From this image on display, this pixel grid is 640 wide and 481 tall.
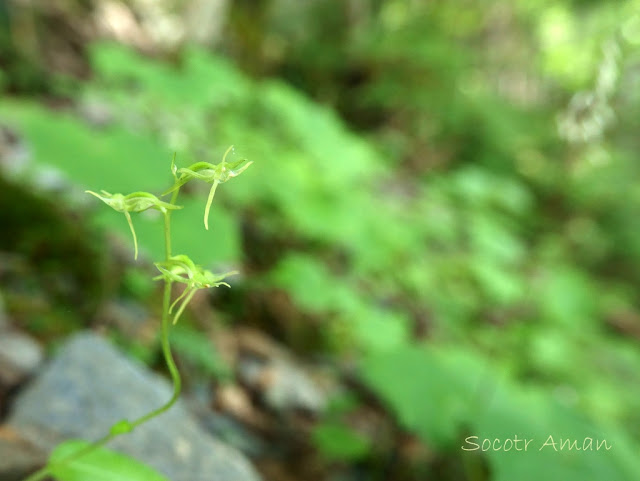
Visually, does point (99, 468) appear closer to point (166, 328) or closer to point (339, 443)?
point (166, 328)

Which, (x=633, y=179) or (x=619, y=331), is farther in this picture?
(x=633, y=179)

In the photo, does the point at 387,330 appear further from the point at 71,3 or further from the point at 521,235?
the point at 71,3

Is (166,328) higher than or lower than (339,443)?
lower

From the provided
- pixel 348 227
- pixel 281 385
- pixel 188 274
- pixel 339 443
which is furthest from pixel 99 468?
pixel 348 227

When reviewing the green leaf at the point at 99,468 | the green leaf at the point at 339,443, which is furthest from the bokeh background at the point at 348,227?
the green leaf at the point at 99,468

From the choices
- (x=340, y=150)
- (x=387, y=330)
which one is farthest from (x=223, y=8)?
(x=387, y=330)

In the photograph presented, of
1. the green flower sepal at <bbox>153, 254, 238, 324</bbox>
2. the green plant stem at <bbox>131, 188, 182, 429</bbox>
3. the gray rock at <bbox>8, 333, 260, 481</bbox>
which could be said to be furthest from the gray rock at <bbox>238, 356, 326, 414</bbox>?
the green flower sepal at <bbox>153, 254, 238, 324</bbox>
